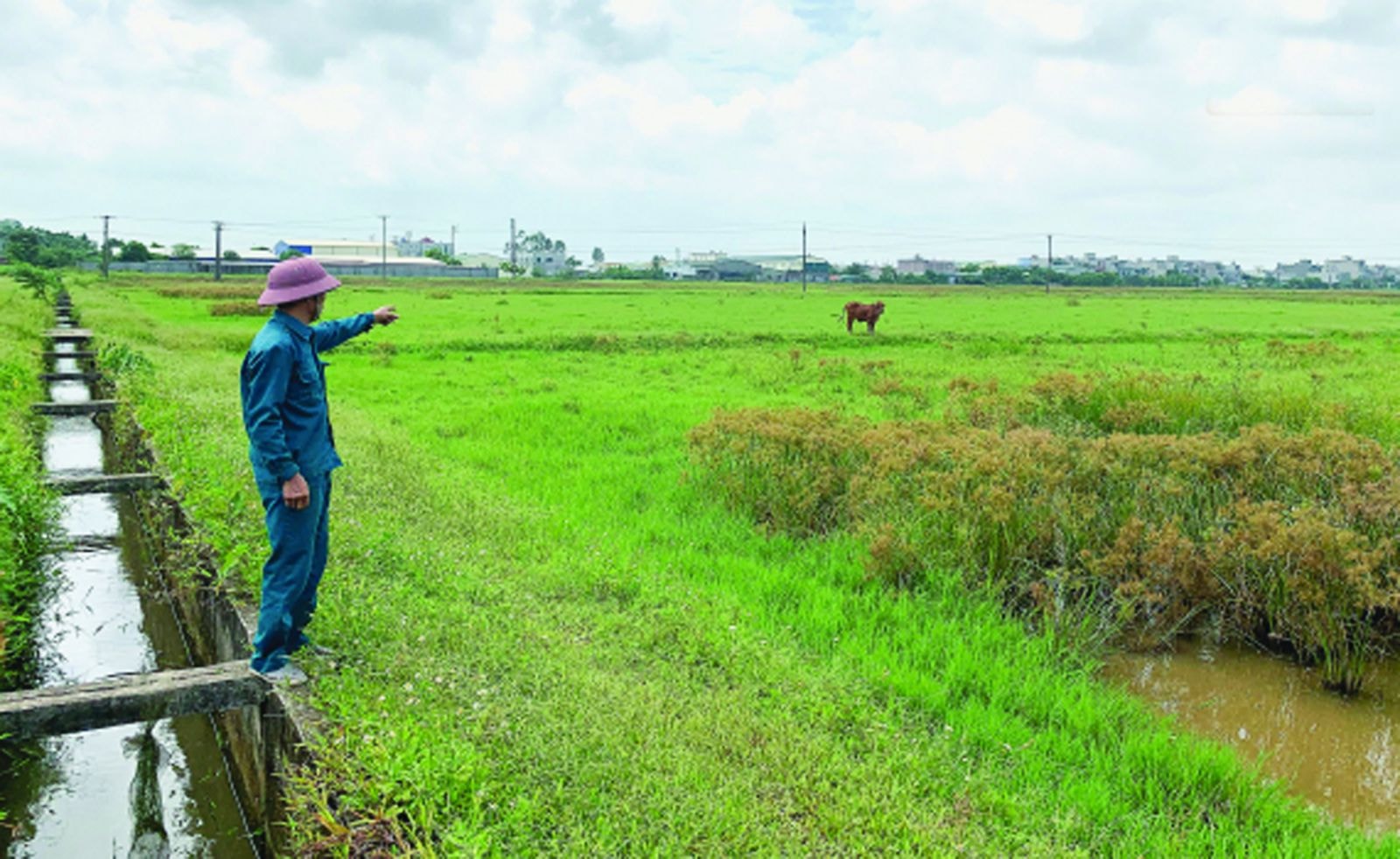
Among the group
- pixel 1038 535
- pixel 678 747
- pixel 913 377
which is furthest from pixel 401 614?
pixel 913 377

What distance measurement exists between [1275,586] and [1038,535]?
4.26ft

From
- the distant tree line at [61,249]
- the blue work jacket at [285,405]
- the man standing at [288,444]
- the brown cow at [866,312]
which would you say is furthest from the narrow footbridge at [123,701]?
the distant tree line at [61,249]

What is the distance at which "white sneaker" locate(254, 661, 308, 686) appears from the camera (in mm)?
4004

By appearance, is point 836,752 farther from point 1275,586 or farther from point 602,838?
point 1275,586

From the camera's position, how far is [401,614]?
462 cm

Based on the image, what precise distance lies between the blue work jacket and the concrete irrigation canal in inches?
38.7

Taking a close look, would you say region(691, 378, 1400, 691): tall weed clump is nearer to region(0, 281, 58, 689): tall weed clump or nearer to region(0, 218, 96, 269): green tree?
region(0, 281, 58, 689): tall weed clump

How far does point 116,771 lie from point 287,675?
140 cm

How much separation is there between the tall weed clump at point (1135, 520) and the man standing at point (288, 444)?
3.29 meters

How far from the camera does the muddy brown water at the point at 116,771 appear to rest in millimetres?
4207

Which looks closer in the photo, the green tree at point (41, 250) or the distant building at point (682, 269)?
the green tree at point (41, 250)

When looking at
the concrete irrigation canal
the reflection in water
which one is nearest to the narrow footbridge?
the concrete irrigation canal

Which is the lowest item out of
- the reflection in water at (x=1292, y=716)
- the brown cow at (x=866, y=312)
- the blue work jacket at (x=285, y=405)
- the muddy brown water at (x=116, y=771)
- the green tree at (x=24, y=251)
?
the muddy brown water at (x=116, y=771)

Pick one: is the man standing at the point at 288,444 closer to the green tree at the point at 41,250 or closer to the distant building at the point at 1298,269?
the green tree at the point at 41,250
